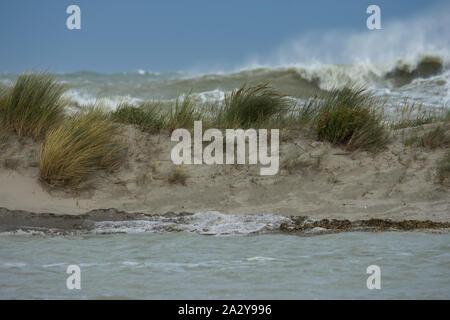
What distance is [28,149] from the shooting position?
9.07 m

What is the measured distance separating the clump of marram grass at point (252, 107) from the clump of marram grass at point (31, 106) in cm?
276

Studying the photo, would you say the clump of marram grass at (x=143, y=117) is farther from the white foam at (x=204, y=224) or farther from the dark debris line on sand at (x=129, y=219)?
the white foam at (x=204, y=224)

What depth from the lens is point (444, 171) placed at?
28.5 feet

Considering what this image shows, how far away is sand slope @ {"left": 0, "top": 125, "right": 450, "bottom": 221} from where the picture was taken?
26.9 feet

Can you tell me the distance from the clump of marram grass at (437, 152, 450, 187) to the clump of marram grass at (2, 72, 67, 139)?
19.6 feet

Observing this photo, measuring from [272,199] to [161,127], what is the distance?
2.40 metres

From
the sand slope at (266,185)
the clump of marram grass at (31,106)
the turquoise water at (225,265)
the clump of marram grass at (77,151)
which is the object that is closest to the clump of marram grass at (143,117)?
the sand slope at (266,185)

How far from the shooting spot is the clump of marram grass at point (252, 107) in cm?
976

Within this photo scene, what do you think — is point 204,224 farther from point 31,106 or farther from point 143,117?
point 31,106

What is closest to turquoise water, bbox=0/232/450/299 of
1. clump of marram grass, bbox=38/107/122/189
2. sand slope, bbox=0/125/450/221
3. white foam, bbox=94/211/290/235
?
white foam, bbox=94/211/290/235

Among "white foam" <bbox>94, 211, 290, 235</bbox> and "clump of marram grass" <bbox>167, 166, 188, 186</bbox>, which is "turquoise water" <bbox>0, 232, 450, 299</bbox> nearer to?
"white foam" <bbox>94, 211, 290, 235</bbox>

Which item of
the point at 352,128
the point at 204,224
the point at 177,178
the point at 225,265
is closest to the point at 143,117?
the point at 177,178

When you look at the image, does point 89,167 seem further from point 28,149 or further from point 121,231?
point 121,231
